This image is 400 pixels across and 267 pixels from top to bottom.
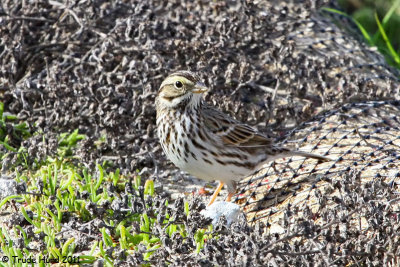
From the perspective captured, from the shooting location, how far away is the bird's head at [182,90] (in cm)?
602

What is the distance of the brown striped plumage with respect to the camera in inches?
235

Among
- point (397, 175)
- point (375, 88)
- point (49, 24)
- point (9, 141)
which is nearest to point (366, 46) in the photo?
point (375, 88)

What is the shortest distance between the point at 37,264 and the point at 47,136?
2.00 m

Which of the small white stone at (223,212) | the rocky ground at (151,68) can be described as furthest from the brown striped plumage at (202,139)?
the rocky ground at (151,68)

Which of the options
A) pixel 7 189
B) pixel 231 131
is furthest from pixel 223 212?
pixel 7 189

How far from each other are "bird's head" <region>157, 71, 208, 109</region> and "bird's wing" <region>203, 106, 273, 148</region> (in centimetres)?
21

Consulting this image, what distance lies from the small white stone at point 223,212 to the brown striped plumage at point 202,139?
587mm

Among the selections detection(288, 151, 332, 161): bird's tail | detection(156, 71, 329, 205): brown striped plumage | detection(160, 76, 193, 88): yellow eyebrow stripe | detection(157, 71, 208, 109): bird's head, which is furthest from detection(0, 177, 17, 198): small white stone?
detection(288, 151, 332, 161): bird's tail

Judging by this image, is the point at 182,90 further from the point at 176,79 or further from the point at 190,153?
the point at 190,153

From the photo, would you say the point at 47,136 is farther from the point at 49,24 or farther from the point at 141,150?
the point at 49,24

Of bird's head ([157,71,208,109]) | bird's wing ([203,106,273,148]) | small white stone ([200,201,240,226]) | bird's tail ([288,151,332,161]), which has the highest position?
bird's head ([157,71,208,109])

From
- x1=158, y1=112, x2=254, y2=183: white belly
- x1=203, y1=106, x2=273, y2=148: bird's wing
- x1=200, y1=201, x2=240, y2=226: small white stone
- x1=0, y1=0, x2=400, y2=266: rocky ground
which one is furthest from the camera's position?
x1=0, y1=0, x2=400, y2=266: rocky ground

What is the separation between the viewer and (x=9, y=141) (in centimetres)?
701

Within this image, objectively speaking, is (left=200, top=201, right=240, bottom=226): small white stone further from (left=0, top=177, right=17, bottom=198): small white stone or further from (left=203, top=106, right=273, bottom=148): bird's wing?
(left=0, top=177, right=17, bottom=198): small white stone
